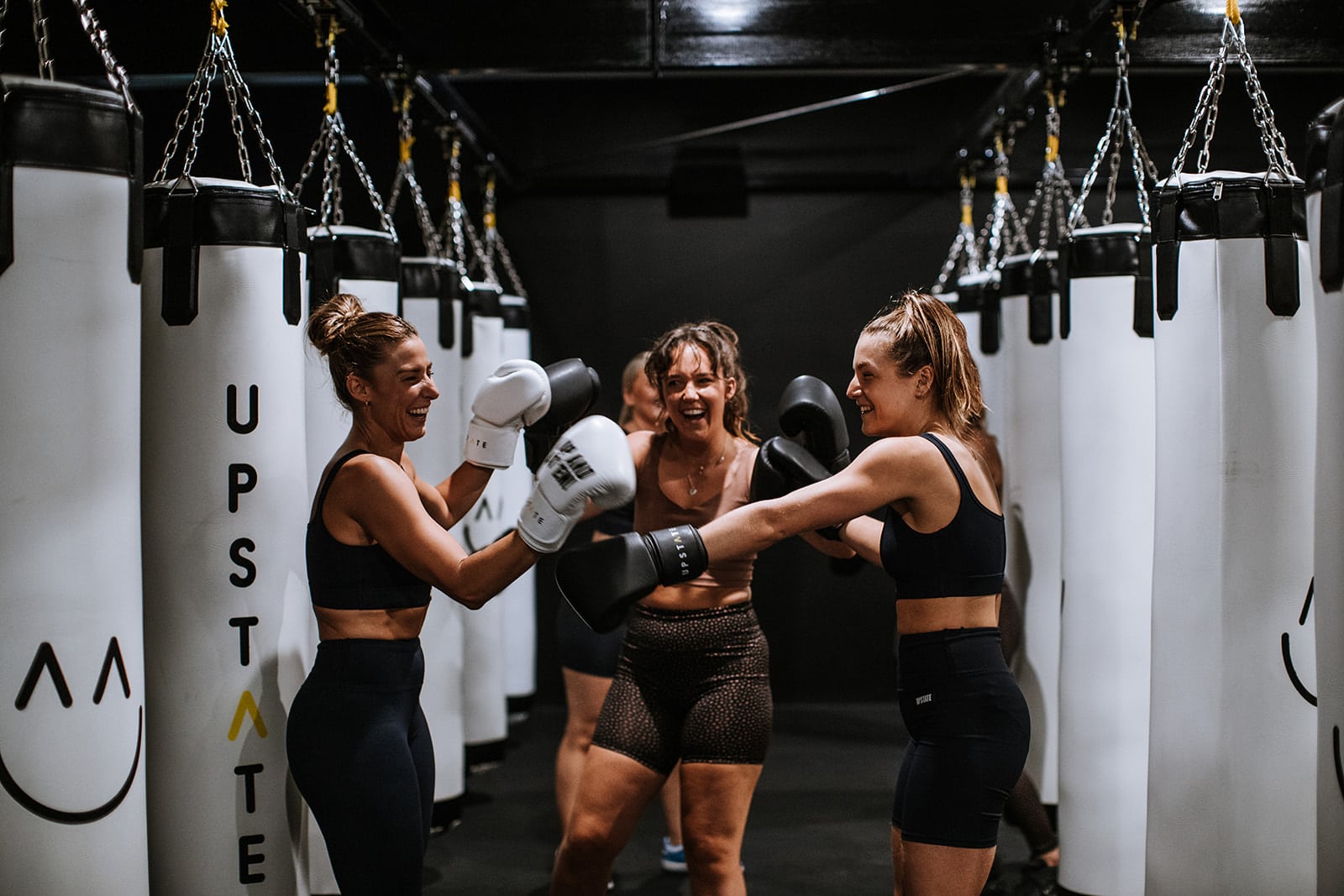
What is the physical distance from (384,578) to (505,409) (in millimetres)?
438

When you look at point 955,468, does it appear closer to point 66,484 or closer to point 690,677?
point 690,677

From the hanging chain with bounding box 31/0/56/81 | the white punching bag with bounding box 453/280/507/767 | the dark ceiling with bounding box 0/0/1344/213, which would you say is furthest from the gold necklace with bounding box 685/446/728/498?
the white punching bag with bounding box 453/280/507/767

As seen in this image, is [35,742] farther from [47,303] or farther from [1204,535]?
[1204,535]

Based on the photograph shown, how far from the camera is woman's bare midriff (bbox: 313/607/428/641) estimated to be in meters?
2.24

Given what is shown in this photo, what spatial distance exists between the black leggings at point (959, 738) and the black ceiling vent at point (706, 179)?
457cm

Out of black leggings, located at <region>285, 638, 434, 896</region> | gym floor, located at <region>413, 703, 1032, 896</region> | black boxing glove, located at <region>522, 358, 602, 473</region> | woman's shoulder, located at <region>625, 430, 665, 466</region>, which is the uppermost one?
black boxing glove, located at <region>522, 358, 602, 473</region>

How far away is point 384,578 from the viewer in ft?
7.39

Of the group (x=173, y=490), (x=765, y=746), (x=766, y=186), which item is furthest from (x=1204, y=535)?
(x=766, y=186)

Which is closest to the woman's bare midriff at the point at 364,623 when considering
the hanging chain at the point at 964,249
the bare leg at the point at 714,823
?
the bare leg at the point at 714,823

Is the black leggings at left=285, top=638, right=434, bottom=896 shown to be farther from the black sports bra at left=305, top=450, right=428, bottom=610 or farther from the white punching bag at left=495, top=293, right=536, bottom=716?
the white punching bag at left=495, top=293, right=536, bottom=716

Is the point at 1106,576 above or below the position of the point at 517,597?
above

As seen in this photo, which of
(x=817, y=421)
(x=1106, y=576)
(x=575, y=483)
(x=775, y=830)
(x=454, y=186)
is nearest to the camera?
(x=575, y=483)

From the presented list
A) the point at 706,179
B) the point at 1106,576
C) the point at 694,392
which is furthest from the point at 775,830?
the point at 706,179

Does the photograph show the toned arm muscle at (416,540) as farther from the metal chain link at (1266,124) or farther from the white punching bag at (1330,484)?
the metal chain link at (1266,124)
